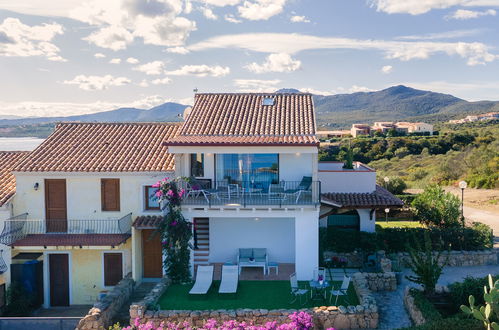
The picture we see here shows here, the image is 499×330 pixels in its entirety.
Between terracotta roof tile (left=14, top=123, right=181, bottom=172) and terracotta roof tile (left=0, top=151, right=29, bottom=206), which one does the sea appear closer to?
terracotta roof tile (left=0, top=151, right=29, bottom=206)

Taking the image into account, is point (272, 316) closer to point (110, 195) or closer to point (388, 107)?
point (110, 195)

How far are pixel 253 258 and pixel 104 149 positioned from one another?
8625mm

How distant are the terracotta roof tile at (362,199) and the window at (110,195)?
953 cm

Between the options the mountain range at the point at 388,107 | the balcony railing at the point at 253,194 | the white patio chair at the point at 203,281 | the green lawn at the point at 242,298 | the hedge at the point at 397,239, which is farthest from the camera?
the mountain range at the point at 388,107

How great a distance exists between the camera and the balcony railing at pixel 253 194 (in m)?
17.4

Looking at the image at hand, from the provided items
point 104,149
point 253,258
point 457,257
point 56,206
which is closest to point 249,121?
point 253,258

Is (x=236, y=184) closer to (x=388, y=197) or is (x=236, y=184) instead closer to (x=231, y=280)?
(x=231, y=280)

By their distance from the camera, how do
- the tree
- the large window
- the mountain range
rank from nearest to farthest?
1. the large window
2. the tree
3. the mountain range

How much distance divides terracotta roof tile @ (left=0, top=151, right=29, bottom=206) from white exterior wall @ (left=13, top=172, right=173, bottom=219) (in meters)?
0.49

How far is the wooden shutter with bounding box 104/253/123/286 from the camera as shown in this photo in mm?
18453

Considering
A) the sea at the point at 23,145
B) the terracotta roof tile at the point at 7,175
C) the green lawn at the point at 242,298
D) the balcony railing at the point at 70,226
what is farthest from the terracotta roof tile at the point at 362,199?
the sea at the point at 23,145

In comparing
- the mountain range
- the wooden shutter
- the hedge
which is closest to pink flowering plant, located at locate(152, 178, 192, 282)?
the wooden shutter

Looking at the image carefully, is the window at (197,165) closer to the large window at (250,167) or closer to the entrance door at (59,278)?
the large window at (250,167)

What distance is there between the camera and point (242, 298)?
52.4 ft
